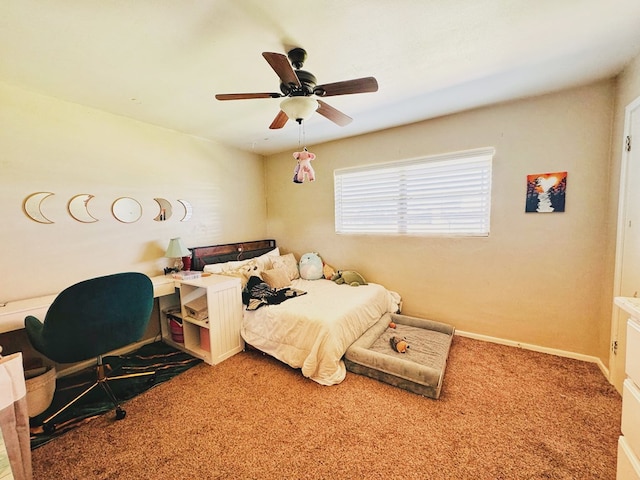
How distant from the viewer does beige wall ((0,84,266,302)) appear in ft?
6.78

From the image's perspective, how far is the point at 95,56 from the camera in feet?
5.51

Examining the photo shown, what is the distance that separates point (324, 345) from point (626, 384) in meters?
1.65

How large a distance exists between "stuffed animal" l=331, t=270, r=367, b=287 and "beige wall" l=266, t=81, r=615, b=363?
0.74 ft

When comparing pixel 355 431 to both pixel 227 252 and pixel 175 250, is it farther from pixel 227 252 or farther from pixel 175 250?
pixel 227 252

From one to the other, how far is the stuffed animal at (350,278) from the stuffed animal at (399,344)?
873 millimetres

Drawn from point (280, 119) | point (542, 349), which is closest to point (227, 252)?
point (280, 119)

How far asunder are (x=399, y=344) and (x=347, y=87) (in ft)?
7.05

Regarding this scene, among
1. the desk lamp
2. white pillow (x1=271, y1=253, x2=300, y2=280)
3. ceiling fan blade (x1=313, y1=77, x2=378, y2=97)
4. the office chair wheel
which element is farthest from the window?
the office chair wheel

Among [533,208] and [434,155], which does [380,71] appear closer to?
[434,155]

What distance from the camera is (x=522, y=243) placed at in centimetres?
250

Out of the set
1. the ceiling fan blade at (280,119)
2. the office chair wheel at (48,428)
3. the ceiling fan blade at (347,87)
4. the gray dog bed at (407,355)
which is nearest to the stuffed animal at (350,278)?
the gray dog bed at (407,355)

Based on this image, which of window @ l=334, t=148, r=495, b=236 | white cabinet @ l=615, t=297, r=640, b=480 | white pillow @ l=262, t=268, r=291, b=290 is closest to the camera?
white cabinet @ l=615, t=297, r=640, b=480

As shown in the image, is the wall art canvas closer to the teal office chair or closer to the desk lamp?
the teal office chair

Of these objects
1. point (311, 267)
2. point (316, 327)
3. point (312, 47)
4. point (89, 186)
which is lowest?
point (316, 327)
